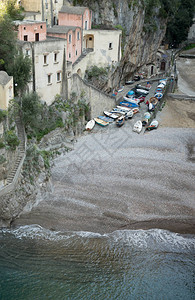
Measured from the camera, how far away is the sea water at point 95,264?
23953 mm

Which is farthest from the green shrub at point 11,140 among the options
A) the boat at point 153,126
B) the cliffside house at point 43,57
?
the boat at point 153,126

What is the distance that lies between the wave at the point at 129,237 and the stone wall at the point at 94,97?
64.6ft

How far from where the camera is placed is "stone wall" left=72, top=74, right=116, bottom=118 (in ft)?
141

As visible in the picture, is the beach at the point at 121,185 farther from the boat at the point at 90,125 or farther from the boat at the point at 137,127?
the boat at the point at 90,125

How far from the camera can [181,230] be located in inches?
1152

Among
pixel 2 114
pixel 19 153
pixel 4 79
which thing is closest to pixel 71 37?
pixel 4 79

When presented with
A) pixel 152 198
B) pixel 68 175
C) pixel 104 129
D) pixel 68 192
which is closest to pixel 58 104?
pixel 104 129

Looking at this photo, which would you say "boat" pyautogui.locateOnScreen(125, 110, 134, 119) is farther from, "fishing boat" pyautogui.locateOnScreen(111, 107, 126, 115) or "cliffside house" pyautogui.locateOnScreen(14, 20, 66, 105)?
"cliffside house" pyautogui.locateOnScreen(14, 20, 66, 105)

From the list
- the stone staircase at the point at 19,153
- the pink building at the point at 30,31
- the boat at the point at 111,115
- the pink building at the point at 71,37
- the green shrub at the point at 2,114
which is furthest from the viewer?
the boat at the point at 111,115

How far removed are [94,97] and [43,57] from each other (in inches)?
403

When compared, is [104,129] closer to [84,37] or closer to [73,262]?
[84,37]

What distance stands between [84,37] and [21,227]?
1098 inches

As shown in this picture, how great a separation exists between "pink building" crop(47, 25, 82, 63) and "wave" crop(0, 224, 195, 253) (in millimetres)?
21710

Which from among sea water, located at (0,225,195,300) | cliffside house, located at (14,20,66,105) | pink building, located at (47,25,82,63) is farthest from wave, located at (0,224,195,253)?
pink building, located at (47,25,82,63)
